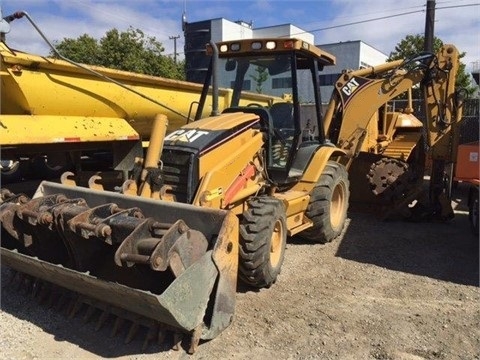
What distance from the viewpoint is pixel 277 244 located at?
4.54 meters

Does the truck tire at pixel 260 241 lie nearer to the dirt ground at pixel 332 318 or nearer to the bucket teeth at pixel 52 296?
the dirt ground at pixel 332 318

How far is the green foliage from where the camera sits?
5429 mm

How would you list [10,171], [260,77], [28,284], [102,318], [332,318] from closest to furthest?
[102,318]
[332,318]
[28,284]
[260,77]
[10,171]

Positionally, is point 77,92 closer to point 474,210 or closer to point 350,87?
point 350,87

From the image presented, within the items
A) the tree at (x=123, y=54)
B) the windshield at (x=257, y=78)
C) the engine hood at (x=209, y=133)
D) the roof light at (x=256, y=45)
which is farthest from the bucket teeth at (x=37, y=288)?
the tree at (x=123, y=54)

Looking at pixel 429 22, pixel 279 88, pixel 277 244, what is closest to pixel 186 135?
pixel 277 244

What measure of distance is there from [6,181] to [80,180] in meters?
1.00

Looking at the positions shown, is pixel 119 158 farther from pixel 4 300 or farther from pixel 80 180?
pixel 4 300

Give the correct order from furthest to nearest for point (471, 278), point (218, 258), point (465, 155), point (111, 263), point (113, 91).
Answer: point (113, 91) → point (465, 155) → point (471, 278) → point (111, 263) → point (218, 258)

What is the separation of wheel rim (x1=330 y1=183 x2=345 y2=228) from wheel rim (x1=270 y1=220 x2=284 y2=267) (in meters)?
1.80

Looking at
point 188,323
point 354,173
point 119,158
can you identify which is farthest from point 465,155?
point 119,158

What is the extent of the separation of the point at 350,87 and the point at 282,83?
1.95 m

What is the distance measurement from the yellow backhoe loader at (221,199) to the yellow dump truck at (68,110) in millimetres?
603

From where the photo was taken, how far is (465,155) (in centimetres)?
538
